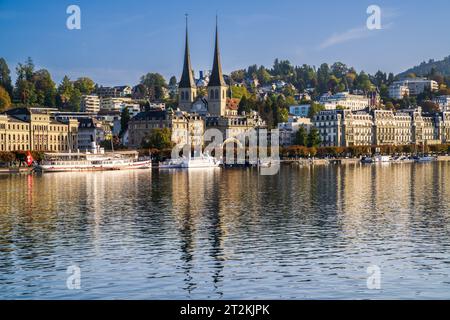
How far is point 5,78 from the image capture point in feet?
491

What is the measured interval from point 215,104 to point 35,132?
35110mm

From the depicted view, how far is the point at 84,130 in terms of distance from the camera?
124 meters

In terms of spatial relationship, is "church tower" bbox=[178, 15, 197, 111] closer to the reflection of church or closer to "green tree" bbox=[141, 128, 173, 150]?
the reflection of church

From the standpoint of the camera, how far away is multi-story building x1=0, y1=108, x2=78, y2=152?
103312 millimetres

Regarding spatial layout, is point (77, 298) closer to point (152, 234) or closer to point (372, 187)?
point (152, 234)

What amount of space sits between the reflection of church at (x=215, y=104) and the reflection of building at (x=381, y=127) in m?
12.7

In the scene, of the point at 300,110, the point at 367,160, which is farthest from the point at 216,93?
the point at 300,110

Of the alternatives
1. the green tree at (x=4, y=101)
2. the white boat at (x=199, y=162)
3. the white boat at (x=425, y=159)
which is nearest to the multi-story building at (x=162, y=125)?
the white boat at (x=199, y=162)

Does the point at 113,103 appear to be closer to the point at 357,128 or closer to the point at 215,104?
the point at 215,104

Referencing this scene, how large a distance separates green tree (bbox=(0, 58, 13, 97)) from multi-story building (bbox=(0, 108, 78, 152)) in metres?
32.6

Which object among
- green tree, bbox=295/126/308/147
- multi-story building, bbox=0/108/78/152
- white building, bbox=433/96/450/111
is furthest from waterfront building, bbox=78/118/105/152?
white building, bbox=433/96/450/111

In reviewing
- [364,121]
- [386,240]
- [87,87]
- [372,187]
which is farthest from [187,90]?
[386,240]

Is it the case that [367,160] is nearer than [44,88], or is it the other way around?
[367,160]

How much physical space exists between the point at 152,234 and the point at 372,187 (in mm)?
27714
